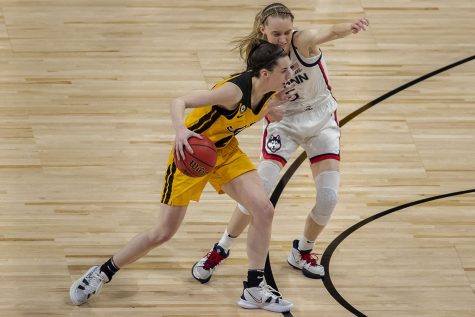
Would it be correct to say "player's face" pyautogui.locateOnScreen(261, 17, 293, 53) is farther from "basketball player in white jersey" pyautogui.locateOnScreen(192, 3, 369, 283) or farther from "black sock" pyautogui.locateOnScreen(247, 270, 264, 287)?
"black sock" pyautogui.locateOnScreen(247, 270, 264, 287)

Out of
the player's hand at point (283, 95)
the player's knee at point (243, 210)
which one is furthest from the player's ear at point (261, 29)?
the player's knee at point (243, 210)

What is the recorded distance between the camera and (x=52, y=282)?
24.5 feet

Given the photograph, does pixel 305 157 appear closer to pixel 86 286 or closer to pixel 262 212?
pixel 262 212

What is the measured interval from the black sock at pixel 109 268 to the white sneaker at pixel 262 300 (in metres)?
0.81

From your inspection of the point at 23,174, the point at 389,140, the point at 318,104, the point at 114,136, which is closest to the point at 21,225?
the point at 23,174

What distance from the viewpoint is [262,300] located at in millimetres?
7293

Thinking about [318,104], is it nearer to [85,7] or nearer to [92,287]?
[92,287]

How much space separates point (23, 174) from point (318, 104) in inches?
91.9

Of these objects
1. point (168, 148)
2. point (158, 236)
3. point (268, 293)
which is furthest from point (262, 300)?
point (168, 148)

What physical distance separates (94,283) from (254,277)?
990 mm

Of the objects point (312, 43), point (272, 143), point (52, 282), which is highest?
point (312, 43)

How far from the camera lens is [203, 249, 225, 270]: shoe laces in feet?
24.9

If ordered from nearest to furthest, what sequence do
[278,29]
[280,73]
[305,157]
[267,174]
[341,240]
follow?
[280,73] → [278,29] → [267,174] → [341,240] → [305,157]

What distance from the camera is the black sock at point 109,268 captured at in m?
7.25
